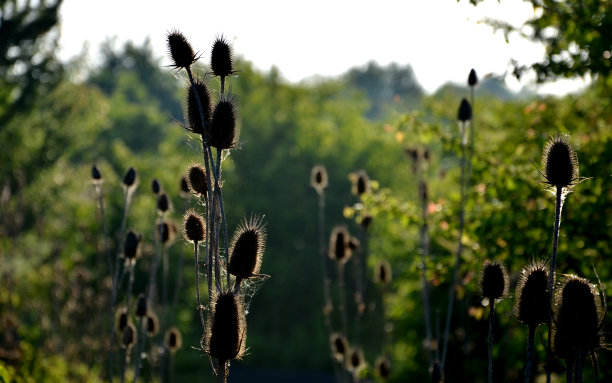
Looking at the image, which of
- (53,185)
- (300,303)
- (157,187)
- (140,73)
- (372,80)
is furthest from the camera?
(372,80)

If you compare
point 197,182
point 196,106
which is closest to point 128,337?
point 197,182

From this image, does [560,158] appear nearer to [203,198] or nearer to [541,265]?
[541,265]

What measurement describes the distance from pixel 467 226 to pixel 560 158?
110 inches

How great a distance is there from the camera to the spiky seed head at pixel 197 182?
9.17 ft

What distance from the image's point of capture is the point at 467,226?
5.21 meters

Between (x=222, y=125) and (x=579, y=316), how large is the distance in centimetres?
152

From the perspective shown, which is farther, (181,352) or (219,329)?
(181,352)

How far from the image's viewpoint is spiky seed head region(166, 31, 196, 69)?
8.18ft

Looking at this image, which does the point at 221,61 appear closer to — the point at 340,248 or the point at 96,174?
the point at 96,174

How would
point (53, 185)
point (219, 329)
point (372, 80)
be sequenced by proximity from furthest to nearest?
point (372, 80), point (53, 185), point (219, 329)

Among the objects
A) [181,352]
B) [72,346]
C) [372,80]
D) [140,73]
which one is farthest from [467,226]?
[372,80]

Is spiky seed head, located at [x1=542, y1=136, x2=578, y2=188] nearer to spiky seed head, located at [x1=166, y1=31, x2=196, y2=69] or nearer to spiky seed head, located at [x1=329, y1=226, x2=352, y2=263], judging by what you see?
spiky seed head, located at [x1=166, y1=31, x2=196, y2=69]

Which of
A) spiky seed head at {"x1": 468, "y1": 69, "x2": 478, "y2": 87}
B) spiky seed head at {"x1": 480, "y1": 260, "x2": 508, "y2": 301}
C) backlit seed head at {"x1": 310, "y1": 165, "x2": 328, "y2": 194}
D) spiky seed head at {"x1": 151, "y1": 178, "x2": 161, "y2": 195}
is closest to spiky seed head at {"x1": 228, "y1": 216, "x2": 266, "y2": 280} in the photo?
spiky seed head at {"x1": 480, "y1": 260, "x2": 508, "y2": 301}

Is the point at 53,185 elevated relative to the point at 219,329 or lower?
elevated
